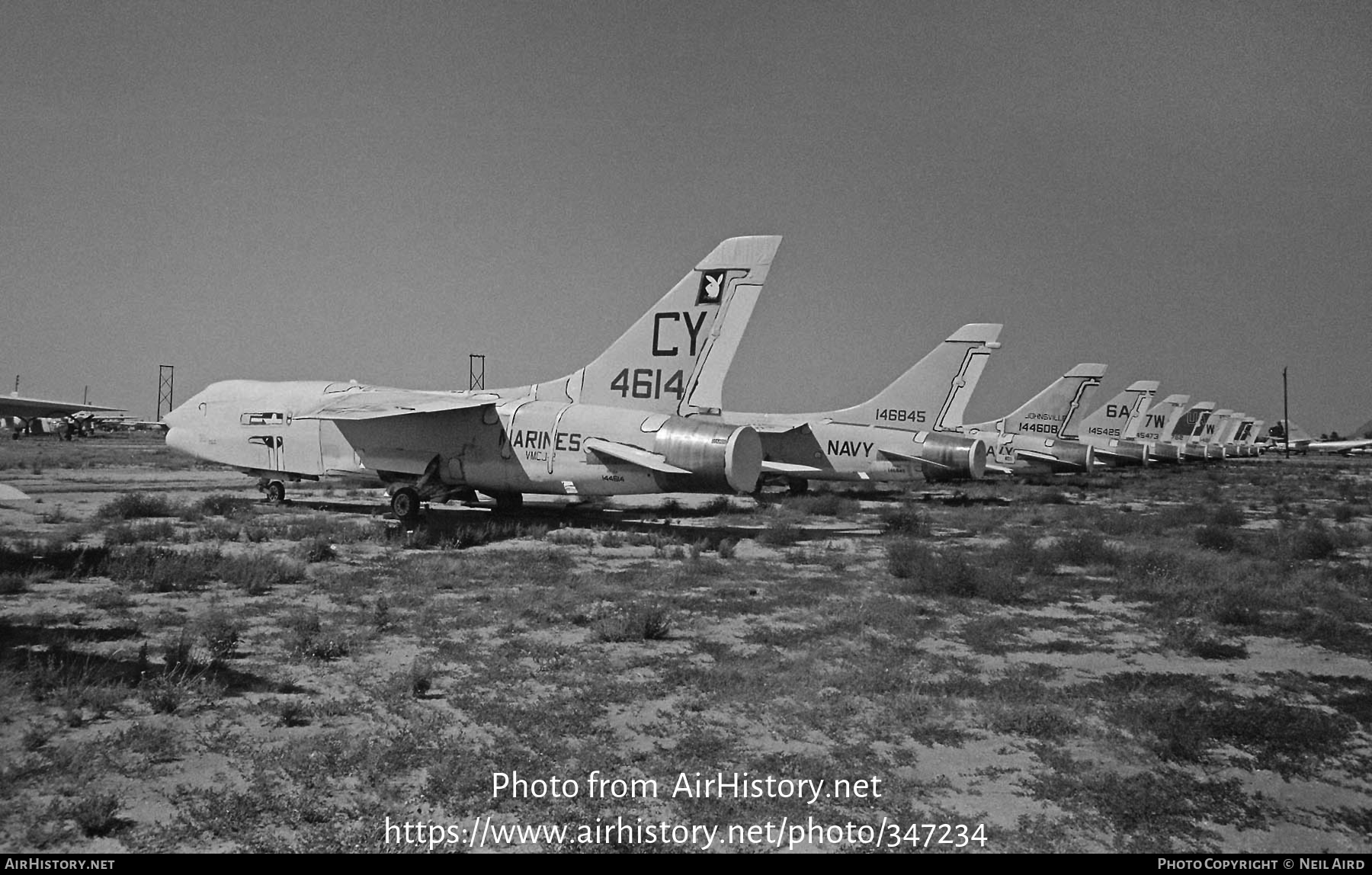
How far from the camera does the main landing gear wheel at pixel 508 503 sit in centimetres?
1902

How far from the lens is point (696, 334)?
49.4ft

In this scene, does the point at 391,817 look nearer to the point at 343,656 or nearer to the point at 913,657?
the point at 343,656

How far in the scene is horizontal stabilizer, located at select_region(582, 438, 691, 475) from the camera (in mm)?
14312

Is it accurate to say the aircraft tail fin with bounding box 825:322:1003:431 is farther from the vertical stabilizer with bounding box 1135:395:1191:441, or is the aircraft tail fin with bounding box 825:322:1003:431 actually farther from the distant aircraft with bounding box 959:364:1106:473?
the vertical stabilizer with bounding box 1135:395:1191:441

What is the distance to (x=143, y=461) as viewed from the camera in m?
40.9

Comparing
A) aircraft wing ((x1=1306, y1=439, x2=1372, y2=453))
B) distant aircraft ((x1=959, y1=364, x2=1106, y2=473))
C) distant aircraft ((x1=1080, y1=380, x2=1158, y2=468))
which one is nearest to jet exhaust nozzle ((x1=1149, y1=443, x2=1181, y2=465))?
distant aircraft ((x1=1080, y1=380, x2=1158, y2=468))

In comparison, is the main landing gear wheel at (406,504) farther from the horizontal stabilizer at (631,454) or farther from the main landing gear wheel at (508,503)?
the horizontal stabilizer at (631,454)

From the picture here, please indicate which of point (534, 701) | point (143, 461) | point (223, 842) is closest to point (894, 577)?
point (534, 701)

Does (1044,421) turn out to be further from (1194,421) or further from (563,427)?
(1194,421)

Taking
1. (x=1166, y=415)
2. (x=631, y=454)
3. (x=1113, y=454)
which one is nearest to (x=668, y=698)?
(x=631, y=454)

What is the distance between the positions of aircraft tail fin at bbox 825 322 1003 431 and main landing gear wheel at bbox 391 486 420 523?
1591cm

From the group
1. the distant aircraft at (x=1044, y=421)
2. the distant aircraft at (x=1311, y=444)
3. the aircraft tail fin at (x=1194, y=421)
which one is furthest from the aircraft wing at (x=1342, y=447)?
the distant aircraft at (x=1044, y=421)

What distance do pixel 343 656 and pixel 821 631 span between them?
4.64 metres

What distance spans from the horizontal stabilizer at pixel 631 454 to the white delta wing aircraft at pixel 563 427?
1.1 inches
